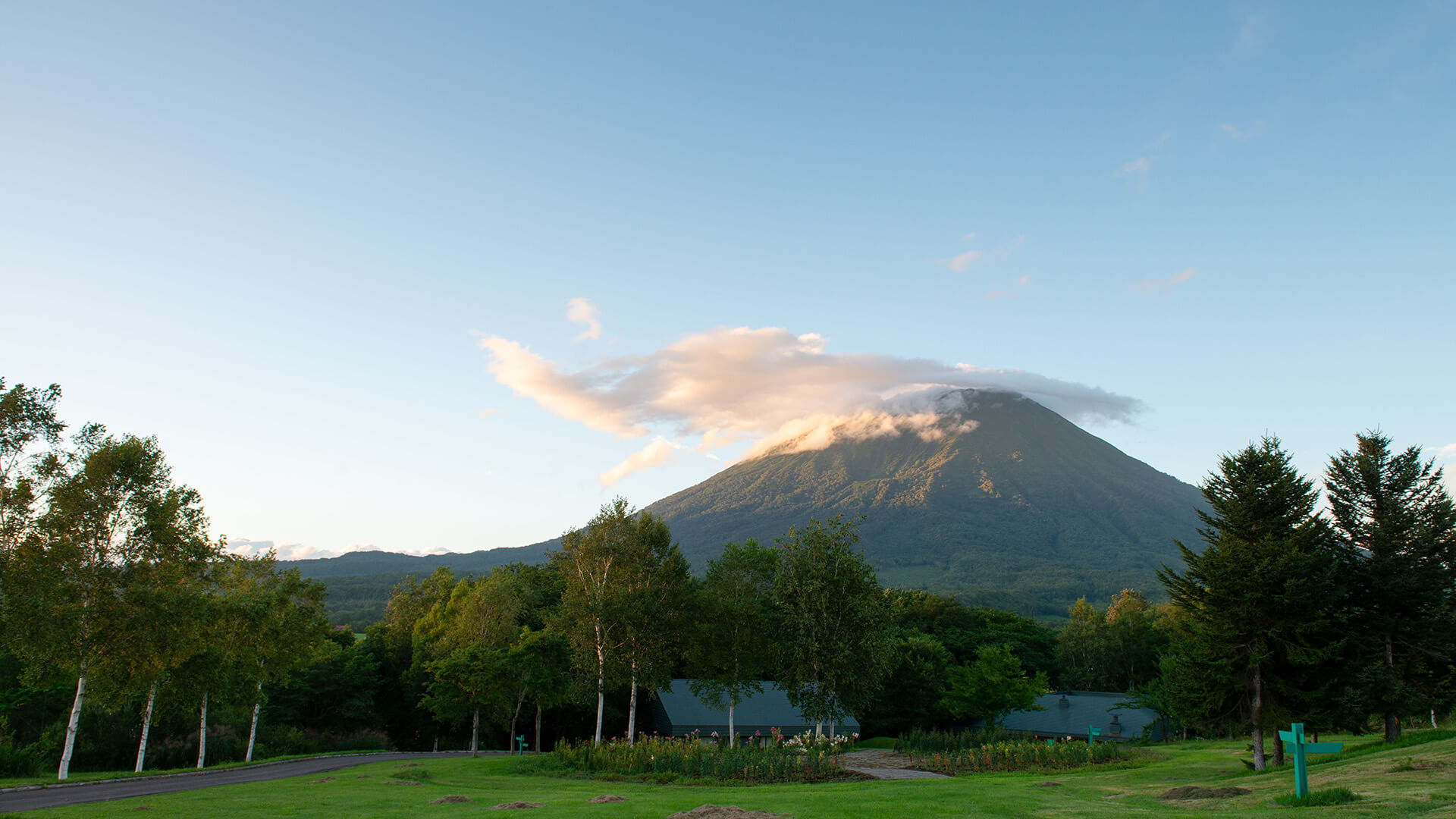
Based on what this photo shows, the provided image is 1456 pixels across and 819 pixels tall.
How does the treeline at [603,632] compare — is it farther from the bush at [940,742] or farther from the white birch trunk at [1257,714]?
the bush at [940,742]

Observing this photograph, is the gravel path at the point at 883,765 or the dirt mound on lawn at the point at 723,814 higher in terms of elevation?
the dirt mound on lawn at the point at 723,814

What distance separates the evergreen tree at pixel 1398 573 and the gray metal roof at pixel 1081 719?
26.4 metres

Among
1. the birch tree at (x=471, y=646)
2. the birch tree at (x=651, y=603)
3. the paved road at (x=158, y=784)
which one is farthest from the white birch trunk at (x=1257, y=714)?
the birch tree at (x=471, y=646)

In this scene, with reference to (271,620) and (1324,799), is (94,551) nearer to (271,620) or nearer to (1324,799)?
(271,620)

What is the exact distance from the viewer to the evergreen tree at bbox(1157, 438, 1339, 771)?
84.3ft

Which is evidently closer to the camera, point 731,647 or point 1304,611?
point 1304,611

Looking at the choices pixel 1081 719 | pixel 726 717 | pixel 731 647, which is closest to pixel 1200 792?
pixel 731 647

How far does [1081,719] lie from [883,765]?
101 feet

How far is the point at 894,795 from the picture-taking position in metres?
20.5

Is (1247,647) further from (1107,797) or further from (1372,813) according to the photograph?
(1372,813)

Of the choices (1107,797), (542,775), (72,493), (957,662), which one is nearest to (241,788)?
(542,775)

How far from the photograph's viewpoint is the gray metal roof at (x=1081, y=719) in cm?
5562

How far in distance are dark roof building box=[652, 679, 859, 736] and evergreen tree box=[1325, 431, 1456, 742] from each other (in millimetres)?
30858

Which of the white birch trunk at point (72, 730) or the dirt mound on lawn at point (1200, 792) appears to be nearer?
the dirt mound on lawn at point (1200, 792)
